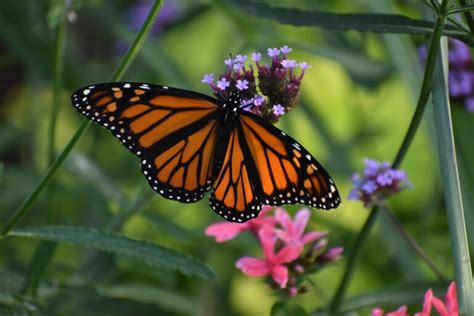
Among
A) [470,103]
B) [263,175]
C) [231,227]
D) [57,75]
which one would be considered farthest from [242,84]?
[470,103]

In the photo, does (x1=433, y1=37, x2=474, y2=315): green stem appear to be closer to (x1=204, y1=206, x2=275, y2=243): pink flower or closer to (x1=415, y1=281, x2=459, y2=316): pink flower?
(x1=415, y1=281, x2=459, y2=316): pink flower

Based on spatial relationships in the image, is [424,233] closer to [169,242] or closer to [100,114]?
[169,242]

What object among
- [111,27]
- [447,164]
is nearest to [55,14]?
[447,164]

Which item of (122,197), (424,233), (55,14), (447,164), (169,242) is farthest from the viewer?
(169,242)

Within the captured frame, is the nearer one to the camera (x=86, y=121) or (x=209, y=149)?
(x=86, y=121)

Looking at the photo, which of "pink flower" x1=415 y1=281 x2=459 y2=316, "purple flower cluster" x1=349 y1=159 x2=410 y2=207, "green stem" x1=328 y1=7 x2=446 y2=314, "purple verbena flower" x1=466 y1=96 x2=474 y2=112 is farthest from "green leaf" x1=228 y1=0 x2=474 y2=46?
"purple verbena flower" x1=466 y1=96 x2=474 y2=112

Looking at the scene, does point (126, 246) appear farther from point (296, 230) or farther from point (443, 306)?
point (443, 306)
